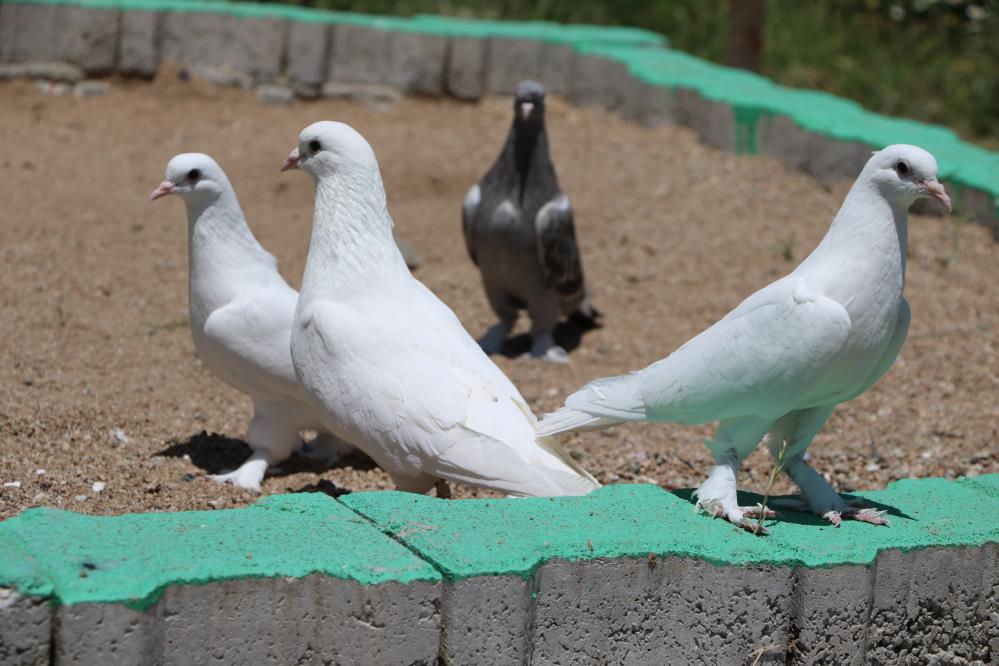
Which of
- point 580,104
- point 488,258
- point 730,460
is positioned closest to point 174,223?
point 488,258

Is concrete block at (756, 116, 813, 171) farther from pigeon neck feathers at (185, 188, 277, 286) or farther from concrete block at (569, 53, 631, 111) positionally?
pigeon neck feathers at (185, 188, 277, 286)

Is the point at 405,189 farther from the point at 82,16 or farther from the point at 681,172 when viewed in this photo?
the point at 82,16

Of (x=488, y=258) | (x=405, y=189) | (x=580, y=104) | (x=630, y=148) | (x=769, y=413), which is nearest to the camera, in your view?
(x=769, y=413)

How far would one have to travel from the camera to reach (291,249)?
23.4 ft

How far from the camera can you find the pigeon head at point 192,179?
4449mm

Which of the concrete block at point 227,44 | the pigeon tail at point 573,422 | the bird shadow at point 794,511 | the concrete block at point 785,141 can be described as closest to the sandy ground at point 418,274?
the concrete block at point 785,141

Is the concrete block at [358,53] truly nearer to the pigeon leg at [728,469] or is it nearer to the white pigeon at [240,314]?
the white pigeon at [240,314]

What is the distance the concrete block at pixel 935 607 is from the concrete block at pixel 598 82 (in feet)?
22.0

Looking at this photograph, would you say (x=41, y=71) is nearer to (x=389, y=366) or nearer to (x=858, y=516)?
(x=389, y=366)

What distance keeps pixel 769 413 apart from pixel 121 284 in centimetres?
387

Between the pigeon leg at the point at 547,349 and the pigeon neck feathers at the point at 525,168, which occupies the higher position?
the pigeon neck feathers at the point at 525,168

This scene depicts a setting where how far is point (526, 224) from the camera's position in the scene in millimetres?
6082

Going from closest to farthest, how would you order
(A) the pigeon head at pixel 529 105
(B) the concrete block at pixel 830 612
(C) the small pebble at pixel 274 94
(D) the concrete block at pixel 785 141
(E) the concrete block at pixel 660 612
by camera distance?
(E) the concrete block at pixel 660 612
(B) the concrete block at pixel 830 612
(A) the pigeon head at pixel 529 105
(D) the concrete block at pixel 785 141
(C) the small pebble at pixel 274 94

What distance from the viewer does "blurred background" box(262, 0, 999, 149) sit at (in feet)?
37.0
